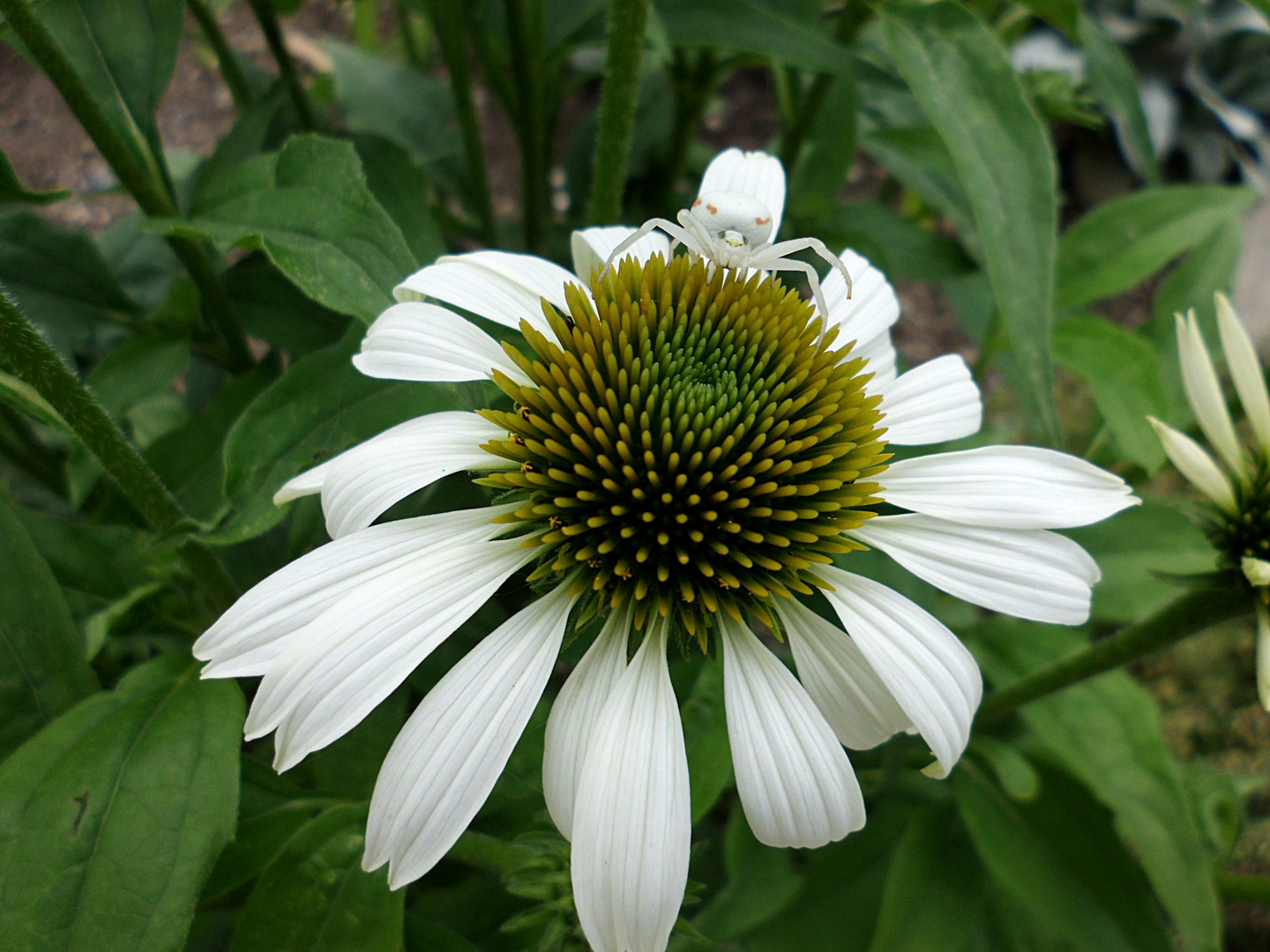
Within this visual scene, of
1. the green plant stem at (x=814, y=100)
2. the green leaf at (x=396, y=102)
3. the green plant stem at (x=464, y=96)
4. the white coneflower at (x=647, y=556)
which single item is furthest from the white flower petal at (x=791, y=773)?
the green leaf at (x=396, y=102)

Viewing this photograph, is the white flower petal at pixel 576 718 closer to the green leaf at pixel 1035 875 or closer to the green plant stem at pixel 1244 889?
the green leaf at pixel 1035 875

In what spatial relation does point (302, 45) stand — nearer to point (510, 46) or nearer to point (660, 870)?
point (510, 46)

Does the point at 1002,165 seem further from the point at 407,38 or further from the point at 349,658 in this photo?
the point at 407,38

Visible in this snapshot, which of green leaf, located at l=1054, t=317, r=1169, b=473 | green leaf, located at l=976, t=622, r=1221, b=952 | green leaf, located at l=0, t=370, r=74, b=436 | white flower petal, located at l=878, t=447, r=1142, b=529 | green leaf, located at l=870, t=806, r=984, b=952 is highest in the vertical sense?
green leaf, located at l=0, t=370, r=74, b=436

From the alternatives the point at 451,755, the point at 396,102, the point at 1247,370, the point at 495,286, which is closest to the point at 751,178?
the point at 495,286

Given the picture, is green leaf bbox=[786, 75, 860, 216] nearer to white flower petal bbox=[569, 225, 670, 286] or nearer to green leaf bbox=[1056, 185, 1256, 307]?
green leaf bbox=[1056, 185, 1256, 307]

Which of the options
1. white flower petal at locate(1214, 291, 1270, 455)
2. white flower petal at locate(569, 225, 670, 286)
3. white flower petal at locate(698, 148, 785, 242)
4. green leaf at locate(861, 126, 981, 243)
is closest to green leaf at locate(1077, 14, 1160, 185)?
green leaf at locate(861, 126, 981, 243)
